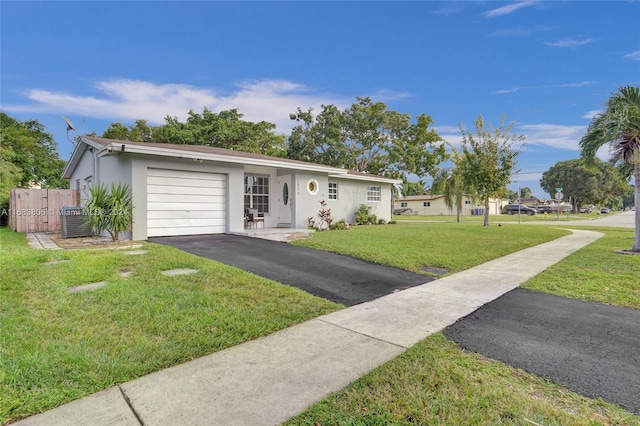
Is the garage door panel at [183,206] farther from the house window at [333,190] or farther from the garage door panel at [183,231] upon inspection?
the house window at [333,190]

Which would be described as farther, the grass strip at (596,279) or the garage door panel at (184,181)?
the garage door panel at (184,181)

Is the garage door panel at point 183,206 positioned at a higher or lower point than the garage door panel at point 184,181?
lower

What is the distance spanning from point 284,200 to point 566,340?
39.3ft

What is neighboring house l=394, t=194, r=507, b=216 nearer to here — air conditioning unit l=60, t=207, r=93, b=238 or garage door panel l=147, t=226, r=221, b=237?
garage door panel l=147, t=226, r=221, b=237

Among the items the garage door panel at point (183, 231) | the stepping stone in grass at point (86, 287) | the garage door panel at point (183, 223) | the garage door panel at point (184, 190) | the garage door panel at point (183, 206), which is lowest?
the stepping stone in grass at point (86, 287)

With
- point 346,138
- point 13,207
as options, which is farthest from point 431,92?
point 13,207

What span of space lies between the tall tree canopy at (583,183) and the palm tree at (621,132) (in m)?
54.4

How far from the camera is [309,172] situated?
47.6 ft

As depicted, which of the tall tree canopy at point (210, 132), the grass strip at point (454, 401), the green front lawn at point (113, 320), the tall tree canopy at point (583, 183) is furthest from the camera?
the tall tree canopy at point (583, 183)

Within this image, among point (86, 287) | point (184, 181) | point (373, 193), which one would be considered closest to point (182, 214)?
point (184, 181)

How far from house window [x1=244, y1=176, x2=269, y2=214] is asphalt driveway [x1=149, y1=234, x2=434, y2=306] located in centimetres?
446

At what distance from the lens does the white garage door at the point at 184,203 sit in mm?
10273

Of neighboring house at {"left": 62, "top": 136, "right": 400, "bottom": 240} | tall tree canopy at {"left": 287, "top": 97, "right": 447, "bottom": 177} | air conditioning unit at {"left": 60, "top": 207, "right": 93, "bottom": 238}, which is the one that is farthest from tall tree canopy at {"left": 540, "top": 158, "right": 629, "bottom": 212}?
air conditioning unit at {"left": 60, "top": 207, "right": 93, "bottom": 238}

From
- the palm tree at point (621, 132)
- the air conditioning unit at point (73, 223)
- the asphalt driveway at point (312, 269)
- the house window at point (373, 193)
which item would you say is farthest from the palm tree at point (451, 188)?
the air conditioning unit at point (73, 223)
